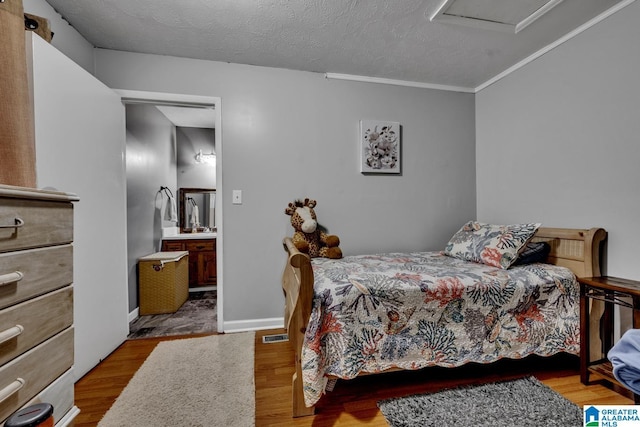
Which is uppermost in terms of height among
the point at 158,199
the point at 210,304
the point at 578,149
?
the point at 578,149

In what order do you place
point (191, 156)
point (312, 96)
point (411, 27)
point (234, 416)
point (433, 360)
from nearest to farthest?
1. point (234, 416)
2. point (433, 360)
3. point (411, 27)
4. point (312, 96)
5. point (191, 156)

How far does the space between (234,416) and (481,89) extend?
11.1ft

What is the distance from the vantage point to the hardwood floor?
4.60 feet

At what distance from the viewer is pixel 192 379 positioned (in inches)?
66.5

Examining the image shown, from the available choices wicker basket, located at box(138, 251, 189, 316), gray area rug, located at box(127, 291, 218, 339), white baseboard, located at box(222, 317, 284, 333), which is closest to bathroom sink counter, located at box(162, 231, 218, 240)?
wicker basket, located at box(138, 251, 189, 316)

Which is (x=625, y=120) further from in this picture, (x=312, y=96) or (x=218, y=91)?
(x=218, y=91)

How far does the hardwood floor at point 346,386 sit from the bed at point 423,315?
148 millimetres

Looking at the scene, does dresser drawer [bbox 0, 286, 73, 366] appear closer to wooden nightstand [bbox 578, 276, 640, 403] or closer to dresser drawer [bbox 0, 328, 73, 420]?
dresser drawer [bbox 0, 328, 73, 420]

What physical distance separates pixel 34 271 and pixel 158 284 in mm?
2144

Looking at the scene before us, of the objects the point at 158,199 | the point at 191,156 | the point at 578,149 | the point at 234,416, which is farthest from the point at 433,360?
the point at 191,156

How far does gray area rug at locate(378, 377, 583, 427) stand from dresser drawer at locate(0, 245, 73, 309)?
4.96 feet

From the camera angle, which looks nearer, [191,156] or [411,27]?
[411,27]

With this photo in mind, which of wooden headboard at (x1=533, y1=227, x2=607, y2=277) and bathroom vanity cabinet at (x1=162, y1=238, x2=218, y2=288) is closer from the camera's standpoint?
wooden headboard at (x1=533, y1=227, x2=607, y2=277)

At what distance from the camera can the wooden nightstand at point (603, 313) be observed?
1492mm
